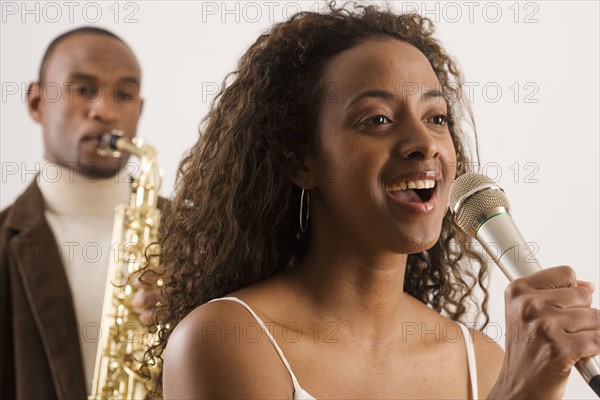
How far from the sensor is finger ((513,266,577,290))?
3.92ft

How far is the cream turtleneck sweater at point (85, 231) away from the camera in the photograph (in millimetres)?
2658

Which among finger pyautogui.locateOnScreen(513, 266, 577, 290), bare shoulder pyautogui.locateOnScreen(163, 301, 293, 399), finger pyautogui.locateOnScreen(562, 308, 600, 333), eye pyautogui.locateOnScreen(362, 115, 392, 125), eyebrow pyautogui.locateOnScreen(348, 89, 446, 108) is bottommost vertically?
bare shoulder pyautogui.locateOnScreen(163, 301, 293, 399)

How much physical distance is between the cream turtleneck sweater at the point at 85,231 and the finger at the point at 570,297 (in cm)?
171

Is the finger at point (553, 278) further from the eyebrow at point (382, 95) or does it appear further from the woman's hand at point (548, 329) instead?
the eyebrow at point (382, 95)

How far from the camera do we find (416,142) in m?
1.54

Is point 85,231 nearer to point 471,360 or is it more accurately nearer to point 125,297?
point 125,297

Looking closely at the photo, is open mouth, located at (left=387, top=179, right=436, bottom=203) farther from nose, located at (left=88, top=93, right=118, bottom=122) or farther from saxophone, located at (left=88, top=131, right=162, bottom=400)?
nose, located at (left=88, top=93, right=118, bottom=122)

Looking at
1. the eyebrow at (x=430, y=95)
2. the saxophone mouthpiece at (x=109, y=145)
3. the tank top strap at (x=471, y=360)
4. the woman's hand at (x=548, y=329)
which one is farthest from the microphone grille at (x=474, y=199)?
the saxophone mouthpiece at (x=109, y=145)

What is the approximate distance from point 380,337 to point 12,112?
2432 millimetres

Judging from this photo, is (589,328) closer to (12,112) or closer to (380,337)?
(380,337)

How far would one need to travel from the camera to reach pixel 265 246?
1.75m

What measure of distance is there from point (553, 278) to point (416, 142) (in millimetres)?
413

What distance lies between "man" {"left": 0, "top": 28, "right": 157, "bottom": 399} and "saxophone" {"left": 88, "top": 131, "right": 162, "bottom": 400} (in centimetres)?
3

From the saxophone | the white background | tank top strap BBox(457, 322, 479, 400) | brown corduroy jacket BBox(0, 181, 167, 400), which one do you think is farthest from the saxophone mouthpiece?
tank top strap BBox(457, 322, 479, 400)
